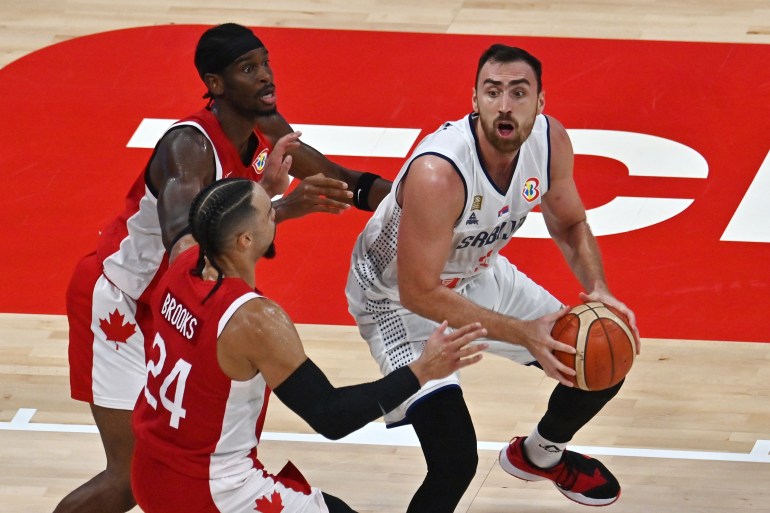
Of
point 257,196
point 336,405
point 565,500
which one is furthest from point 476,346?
point 565,500

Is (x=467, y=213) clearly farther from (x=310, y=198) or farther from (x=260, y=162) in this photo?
(x=260, y=162)

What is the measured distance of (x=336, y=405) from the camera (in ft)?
12.8

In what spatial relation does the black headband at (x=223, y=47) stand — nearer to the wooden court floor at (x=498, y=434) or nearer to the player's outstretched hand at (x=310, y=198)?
the player's outstretched hand at (x=310, y=198)

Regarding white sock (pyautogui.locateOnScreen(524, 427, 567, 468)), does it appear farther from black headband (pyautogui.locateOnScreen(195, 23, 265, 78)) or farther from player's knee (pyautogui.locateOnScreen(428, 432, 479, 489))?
black headband (pyautogui.locateOnScreen(195, 23, 265, 78))

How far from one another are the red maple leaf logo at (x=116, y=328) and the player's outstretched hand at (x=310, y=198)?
26.5 inches

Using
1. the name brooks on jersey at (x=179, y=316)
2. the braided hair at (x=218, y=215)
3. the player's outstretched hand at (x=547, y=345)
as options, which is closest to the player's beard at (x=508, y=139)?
the player's outstretched hand at (x=547, y=345)

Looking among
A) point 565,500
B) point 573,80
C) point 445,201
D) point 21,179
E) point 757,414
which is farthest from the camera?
point 573,80

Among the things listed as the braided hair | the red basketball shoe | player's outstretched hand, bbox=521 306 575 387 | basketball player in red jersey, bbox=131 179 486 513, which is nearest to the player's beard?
player's outstretched hand, bbox=521 306 575 387

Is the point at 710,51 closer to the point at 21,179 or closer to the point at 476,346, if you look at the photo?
the point at 21,179

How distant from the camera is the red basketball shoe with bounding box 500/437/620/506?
5.31m

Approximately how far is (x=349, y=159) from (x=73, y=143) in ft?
5.52

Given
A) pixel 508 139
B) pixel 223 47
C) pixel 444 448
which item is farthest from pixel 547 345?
pixel 223 47

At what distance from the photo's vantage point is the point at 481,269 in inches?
204

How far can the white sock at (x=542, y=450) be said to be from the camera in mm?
5250
